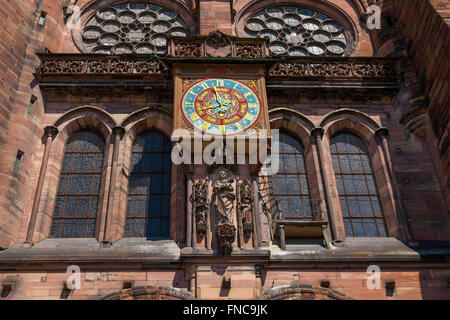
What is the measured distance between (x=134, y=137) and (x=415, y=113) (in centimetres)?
723

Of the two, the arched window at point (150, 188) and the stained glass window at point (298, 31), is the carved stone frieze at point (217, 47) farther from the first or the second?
the stained glass window at point (298, 31)

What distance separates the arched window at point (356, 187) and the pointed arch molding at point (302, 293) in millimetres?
2303

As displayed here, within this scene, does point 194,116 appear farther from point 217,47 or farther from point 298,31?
point 298,31

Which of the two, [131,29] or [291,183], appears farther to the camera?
[131,29]

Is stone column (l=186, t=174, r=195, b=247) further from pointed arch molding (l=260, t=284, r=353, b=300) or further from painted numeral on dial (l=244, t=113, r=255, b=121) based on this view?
painted numeral on dial (l=244, t=113, r=255, b=121)

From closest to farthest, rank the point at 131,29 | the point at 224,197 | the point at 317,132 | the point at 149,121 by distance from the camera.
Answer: the point at 224,197 < the point at 317,132 < the point at 149,121 < the point at 131,29

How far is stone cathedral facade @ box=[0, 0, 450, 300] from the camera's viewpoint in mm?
11180

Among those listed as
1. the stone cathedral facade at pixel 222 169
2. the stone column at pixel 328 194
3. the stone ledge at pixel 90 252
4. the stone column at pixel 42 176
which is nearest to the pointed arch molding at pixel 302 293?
the stone cathedral facade at pixel 222 169

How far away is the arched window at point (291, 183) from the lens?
1312 cm

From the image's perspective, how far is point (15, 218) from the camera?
12141 millimetres

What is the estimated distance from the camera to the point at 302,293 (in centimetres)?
1079

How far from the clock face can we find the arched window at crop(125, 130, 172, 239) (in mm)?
1505

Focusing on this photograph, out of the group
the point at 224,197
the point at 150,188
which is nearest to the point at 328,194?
the point at 224,197

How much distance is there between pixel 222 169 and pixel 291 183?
224 cm
